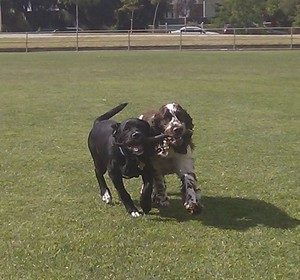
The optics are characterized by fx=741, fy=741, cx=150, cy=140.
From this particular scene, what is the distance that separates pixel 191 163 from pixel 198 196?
0.28 metres

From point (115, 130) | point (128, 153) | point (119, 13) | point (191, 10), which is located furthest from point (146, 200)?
point (191, 10)

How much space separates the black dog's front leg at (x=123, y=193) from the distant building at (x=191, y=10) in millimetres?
103936

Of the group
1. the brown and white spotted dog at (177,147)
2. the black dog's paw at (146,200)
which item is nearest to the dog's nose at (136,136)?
the brown and white spotted dog at (177,147)

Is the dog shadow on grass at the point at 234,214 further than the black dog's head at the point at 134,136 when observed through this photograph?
Yes

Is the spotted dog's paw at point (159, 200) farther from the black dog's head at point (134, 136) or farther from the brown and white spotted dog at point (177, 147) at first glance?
the black dog's head at point (134, 136)

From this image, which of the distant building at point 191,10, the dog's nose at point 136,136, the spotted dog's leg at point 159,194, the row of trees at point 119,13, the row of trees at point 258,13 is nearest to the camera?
the dog's nose at point 136,136

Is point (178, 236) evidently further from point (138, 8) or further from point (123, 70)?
point (138, 8)

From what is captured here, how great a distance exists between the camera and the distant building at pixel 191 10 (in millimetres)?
112506

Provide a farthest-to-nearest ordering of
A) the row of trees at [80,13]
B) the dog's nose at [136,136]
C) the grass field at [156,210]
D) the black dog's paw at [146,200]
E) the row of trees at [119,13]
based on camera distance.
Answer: the row of trees at [80,13] → the row of trees at [119,13] → the black dog's paw at [146,200] → the dog's nose at [136,136] → the grass field at [156,210]

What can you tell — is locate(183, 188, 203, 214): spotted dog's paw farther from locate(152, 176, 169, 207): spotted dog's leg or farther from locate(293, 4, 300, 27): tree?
locate(293, 4, 300, 27): tree

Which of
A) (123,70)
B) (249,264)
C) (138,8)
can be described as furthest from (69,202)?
(138,8)

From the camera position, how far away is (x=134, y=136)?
5.83m

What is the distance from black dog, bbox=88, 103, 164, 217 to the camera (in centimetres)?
584

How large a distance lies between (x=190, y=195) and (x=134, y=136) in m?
0.69
